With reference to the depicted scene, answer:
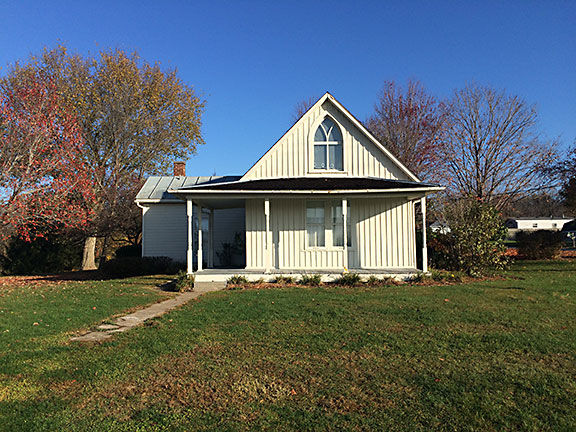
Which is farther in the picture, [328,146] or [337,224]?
[328,146]

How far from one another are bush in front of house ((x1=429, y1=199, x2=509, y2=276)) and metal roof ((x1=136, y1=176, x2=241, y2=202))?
1004 cm

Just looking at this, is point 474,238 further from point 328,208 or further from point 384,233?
point 328,208

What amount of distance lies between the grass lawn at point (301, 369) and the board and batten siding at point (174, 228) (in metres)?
10.0

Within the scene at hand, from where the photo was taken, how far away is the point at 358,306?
9.69 m

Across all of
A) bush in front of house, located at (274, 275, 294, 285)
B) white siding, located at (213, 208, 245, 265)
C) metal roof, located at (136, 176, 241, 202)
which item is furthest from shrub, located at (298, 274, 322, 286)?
metal roof, located at (136, 176, 241, 202)

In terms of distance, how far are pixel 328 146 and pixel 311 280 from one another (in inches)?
213

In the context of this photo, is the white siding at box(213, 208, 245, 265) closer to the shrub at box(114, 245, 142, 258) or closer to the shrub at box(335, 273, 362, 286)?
the shrub at box(335, 273, 362, 286)

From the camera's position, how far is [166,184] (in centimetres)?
2162

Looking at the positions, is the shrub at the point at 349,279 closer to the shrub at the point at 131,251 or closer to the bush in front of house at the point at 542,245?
the bush in front of house at the point at 542,245

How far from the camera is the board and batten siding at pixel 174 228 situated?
19.8 metres

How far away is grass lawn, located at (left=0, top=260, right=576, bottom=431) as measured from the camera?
3988 millimetres

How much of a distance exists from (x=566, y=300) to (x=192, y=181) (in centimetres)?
1663

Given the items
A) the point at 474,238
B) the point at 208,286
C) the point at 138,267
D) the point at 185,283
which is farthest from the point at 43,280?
the point at 474,238

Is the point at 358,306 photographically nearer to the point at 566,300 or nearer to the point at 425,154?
the point at 566,300
